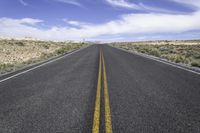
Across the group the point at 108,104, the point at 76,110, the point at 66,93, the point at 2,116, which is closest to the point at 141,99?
the point at 108,104

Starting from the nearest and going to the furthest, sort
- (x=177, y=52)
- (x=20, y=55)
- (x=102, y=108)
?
1. (x=102, y=108)
2. (x=177, y=52)
3. (x=20, y=55)

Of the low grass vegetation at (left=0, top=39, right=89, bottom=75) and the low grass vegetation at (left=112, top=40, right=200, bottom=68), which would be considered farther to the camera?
the low grass vegetation at (left=0, top=39, right=89, bottom=75)

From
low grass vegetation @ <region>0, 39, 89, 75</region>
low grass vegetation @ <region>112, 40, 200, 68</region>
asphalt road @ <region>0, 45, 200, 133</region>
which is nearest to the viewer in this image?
asphalt road @ <region>0, 45, 200, 133</region>

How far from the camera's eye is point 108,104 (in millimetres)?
5262

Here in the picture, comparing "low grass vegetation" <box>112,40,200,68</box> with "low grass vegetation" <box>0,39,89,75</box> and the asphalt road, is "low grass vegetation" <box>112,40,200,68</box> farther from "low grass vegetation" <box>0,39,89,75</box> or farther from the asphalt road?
"low grass vegetation" <box>0,39,89,75</box>

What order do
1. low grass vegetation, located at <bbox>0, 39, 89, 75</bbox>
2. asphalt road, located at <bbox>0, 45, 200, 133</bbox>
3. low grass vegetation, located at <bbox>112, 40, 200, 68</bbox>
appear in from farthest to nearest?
low grass vegetation, located at <bbox>0, 39, 89, 75</bbox> → low grass vegetation, located at <bbox>112, 40, 200, 68</bbox> → asphalt road, located at <bbox>0, 45, 200, 133</bbox>

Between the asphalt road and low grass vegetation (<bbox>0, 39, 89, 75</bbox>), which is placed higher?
the asphalt road

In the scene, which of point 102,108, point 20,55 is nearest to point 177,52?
point 20,55

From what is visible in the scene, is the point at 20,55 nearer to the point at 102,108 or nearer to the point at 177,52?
the point at 177,52

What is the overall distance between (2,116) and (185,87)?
5.89m

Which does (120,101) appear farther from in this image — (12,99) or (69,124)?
(12,99)

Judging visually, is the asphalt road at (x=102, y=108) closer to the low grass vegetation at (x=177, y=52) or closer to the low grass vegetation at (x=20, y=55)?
the low grass vegetation at (x=20, y=55)

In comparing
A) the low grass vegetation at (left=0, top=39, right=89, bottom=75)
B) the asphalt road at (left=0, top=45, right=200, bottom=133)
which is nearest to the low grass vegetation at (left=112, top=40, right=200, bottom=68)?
the asphalt road at (left=0, top=45, right=200, bottom=133)

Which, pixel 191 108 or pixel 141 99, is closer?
pixel 191 108
